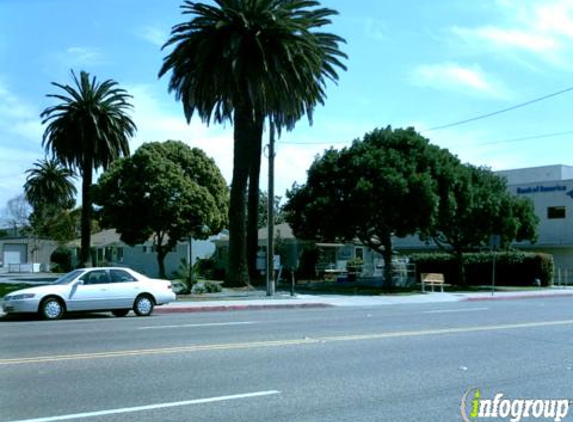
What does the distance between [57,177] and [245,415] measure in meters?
74.8

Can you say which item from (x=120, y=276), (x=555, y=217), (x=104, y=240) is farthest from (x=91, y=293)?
(x=104, y=240)

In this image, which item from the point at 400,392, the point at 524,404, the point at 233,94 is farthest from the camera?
Result: the point at 233,94

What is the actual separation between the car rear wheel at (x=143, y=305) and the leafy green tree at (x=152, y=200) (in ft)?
68.4

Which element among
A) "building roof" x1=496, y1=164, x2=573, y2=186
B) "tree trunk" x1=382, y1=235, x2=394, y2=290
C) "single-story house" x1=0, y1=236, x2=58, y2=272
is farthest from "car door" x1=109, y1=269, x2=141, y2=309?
"single-story house" x1=0, y1=236, x2=58, y2=272

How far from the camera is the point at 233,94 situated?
31125mm

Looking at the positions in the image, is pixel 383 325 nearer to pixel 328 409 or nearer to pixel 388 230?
pixel 328 409

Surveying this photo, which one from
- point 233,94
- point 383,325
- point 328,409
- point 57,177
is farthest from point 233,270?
point 57,177

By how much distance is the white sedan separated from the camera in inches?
720

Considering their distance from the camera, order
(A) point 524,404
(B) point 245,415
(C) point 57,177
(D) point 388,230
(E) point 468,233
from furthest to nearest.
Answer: (C) point 57,177
(E) point 468,233
(D) point 388,230
(A) point 524,404
(B) point 245,415

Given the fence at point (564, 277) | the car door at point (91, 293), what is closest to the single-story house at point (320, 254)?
the fence at point (564, 277)

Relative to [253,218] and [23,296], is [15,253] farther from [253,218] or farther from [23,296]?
[23,296]

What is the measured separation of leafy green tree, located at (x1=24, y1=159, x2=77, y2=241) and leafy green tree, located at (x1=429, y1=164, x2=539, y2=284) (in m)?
49.3

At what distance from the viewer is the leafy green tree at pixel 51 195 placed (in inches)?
3004

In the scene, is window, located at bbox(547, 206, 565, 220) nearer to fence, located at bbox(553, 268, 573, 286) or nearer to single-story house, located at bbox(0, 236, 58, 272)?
fence, located at bbox(553, 268, 573, 286)
